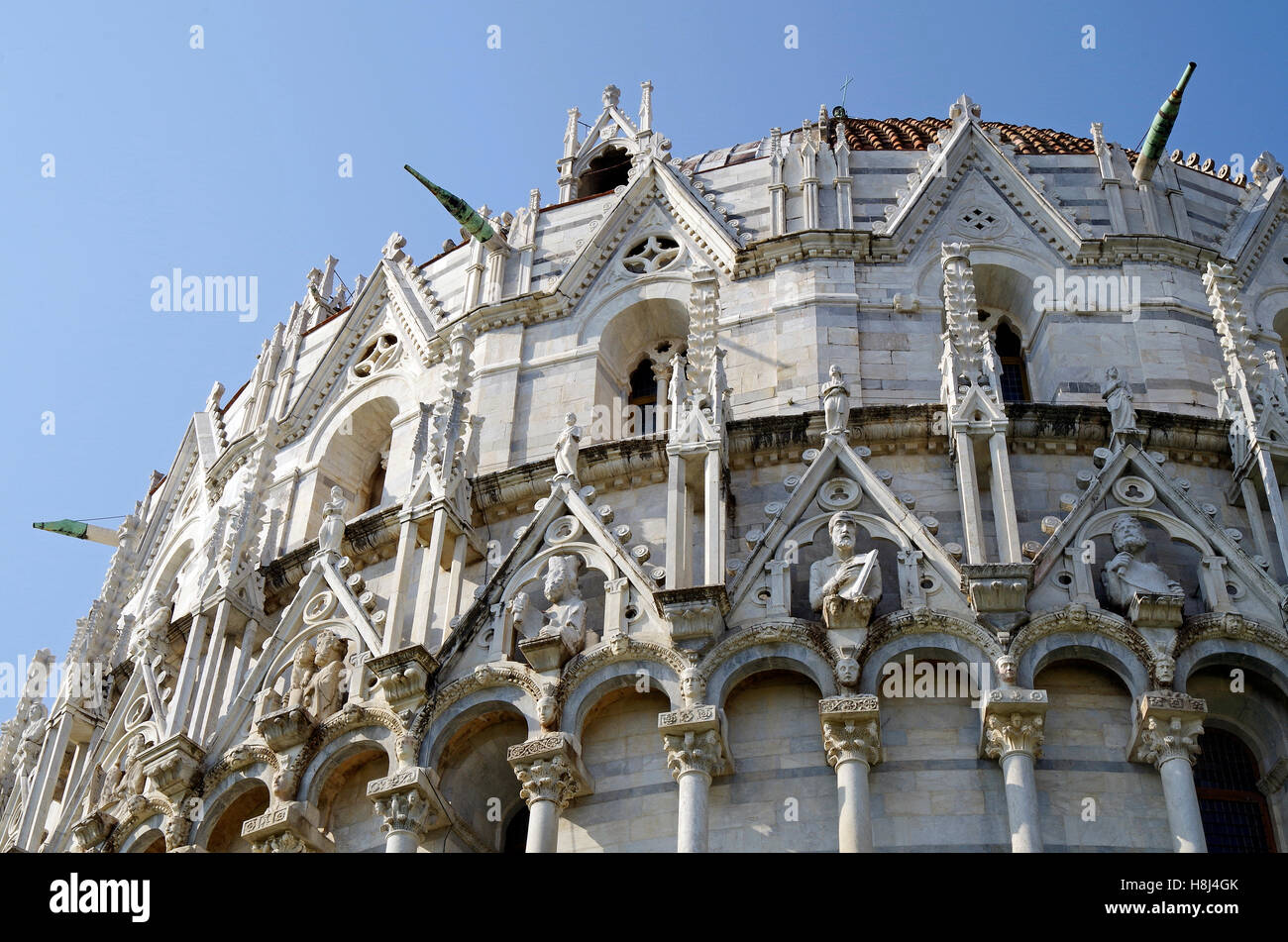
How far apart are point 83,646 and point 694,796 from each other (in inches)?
512

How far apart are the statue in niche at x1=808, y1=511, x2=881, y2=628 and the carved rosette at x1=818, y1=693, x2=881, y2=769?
1.10 metres

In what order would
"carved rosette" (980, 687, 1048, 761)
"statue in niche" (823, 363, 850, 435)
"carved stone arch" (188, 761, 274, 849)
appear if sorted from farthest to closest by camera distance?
"statue in niche" (823, 363, 850, 435)
"carved stone arch" (188, 761, 274, 849)
"carved rosette" (980, 687, 1048, 761)

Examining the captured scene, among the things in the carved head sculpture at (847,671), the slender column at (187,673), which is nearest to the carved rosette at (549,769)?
the carved head sculpture at (847,671)

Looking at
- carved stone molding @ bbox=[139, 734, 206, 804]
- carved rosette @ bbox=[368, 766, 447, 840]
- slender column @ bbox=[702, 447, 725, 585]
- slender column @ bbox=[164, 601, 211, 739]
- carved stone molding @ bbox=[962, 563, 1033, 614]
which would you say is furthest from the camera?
slender column @ bbox=[164, 601, 211, 739]

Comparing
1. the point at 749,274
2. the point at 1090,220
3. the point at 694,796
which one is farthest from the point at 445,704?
the point at 1090,220

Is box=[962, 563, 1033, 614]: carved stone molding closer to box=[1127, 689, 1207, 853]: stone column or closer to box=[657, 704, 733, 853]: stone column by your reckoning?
box=[1127, 689, 1207, 853]: stone column

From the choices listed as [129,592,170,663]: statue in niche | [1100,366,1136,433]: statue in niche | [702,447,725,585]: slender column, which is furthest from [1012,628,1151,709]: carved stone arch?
[129,592,170,663]: statue in niche

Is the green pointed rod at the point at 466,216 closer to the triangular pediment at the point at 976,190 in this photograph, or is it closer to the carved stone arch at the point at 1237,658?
the triangular pediment at the point at 976,190

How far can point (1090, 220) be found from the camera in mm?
25641

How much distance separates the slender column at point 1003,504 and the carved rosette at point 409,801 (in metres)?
6.78

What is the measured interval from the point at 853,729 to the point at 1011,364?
855cm

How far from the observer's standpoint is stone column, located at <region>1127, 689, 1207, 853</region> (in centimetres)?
1759
